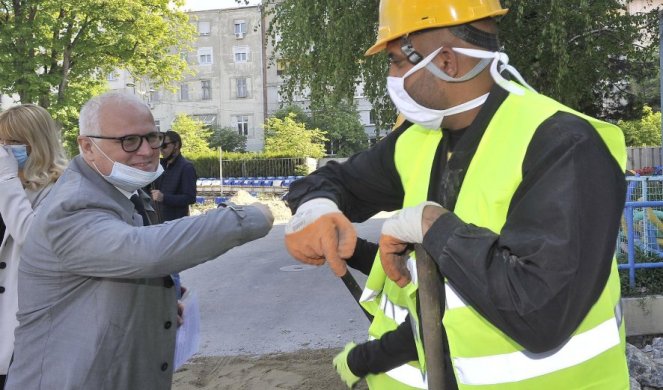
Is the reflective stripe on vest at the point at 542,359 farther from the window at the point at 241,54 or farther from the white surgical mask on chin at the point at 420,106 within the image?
the window at the point at 241,54

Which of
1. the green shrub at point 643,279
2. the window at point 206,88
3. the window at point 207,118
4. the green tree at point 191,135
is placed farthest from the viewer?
the window at point 206,88

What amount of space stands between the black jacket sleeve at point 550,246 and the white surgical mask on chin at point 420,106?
340 millimetres

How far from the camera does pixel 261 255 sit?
11.6 metres

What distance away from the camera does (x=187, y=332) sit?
2.90 metres

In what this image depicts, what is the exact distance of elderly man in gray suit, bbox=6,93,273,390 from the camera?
2.07m

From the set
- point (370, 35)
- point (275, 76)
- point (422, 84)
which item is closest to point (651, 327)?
point (422, 84)

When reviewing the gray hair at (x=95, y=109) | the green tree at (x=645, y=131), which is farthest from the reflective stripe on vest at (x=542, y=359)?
the green tree at (x=645, y=131)

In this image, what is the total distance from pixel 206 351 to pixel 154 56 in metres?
22.4

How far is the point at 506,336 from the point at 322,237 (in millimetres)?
624

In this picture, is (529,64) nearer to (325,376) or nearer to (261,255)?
(261,255)

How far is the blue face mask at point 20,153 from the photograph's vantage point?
328 cm

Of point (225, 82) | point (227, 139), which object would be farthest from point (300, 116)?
point (225, 82)

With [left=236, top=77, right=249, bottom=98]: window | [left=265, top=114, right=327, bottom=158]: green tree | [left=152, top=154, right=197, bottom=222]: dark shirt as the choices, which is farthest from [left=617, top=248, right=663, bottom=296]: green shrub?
[left=236, top=77, right=249, bottom=98]: window

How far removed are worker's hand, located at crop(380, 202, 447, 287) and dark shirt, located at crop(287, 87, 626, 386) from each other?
44 millimetres
